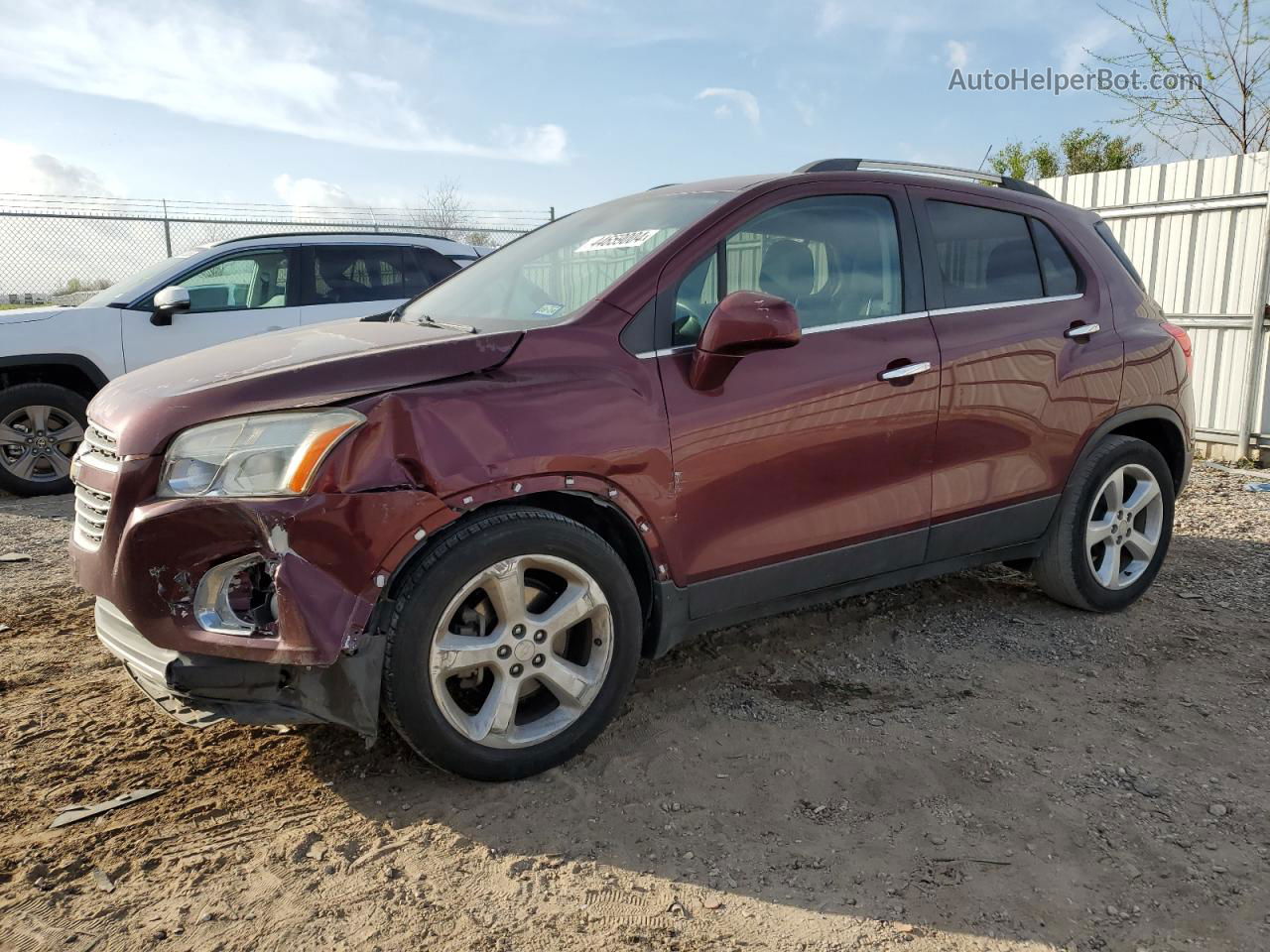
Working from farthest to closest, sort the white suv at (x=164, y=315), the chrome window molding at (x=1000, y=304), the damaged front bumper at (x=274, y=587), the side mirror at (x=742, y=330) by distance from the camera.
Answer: the white suv at (x=164, y=315) → the chrome window molding at (x=1000, y=304) → the side mirror at (x=742, y=330) → the damaged front bumper at (x=274, y=587)

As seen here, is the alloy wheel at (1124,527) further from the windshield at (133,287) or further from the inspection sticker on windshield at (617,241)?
the windshield at (133,287)

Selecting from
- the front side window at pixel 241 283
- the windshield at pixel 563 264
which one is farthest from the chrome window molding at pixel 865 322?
the front side window at pixel 241 283

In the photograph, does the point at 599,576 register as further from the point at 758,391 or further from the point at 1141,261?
the point at 1141,261

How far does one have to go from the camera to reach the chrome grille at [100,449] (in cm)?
266

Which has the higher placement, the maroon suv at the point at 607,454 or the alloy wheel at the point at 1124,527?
the maroon suv at the point at 607,454

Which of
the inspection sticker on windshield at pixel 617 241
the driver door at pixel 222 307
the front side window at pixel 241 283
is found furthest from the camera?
the front side window at pixel 241 283

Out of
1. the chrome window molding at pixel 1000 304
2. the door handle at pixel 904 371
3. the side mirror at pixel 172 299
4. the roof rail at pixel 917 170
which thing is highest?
the roof rail at pixel 917 170

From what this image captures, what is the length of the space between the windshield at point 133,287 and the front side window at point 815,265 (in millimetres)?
Answer: 5649

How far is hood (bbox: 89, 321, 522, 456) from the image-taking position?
256 centimetres

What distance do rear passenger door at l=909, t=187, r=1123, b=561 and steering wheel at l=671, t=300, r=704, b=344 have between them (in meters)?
1.05

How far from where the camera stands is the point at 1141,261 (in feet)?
28.3

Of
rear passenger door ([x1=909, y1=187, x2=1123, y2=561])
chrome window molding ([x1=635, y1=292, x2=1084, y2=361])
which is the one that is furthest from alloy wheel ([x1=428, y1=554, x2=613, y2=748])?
rear passenger door ([x1=909, y1=187, x2=1123, y2=561])

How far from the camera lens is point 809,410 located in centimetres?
323

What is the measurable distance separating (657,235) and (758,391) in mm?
650
